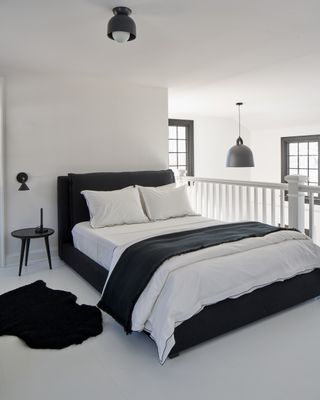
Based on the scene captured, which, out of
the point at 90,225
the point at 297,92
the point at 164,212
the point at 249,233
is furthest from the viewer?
the point at 297,92

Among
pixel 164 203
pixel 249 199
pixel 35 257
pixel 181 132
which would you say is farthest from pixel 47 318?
pixel 181 132

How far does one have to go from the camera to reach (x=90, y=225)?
3771 millimetres

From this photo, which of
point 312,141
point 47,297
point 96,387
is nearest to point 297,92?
point 312,141

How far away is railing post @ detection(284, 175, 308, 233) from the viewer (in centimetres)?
367

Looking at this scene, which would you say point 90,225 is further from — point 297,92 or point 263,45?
point 297,92

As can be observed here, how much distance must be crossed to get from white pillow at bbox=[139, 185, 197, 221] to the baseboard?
1.26m

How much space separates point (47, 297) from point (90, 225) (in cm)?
93

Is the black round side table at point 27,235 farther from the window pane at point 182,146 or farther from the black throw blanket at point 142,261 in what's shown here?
the window pane at point 182,146

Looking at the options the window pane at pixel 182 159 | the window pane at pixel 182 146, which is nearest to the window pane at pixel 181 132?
the window pane at pixel 182 146

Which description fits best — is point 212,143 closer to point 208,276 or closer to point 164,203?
point 164,203

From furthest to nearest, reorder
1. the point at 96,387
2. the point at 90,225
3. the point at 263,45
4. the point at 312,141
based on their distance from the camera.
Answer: the point at 312,141 → the point at 90,225 → the point at 263,45 → the point at 96,387

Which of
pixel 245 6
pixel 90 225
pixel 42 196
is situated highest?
pixel 245 6

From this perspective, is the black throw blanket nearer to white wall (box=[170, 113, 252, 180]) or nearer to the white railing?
the white railing

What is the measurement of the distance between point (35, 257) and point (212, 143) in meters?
4.47
